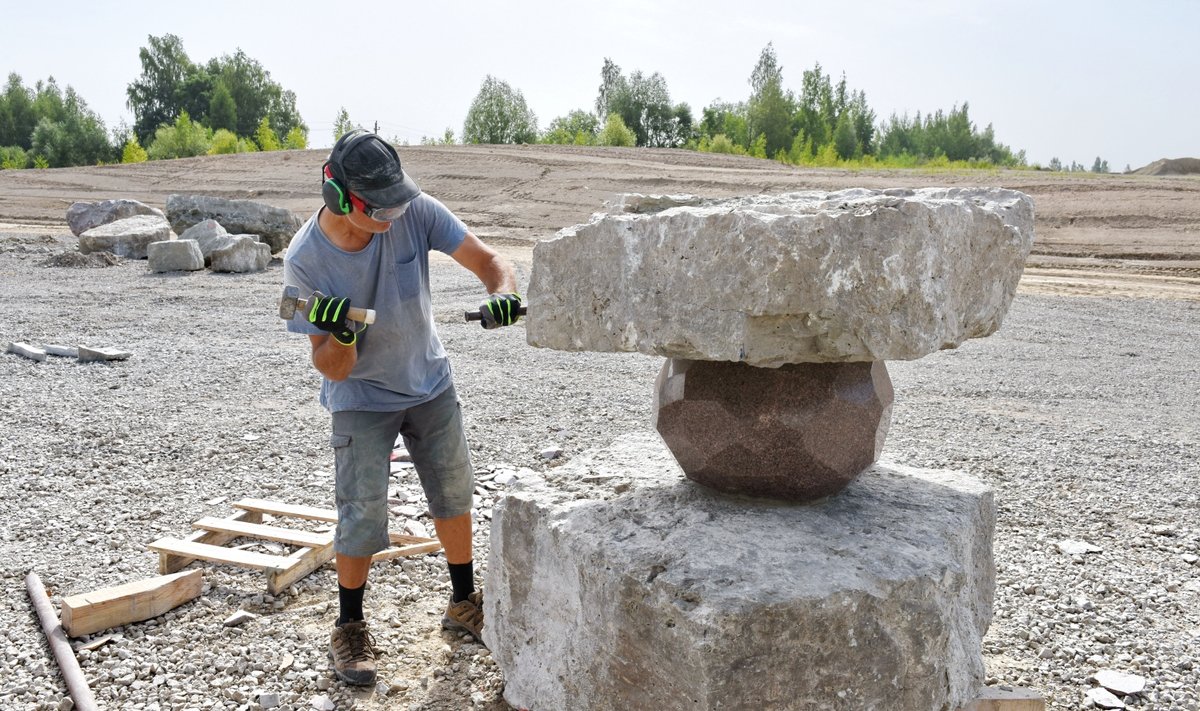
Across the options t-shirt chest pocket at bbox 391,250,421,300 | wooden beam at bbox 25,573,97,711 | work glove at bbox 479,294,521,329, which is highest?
t-shirt chest pocket at bbox 391,250,421,300

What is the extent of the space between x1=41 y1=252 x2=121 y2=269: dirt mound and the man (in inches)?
484

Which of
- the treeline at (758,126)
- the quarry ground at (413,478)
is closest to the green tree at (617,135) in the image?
the treeline at (758,126)

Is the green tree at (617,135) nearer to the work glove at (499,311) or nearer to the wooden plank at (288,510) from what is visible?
the wooden plank at (288,510)

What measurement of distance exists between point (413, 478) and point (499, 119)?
3513 cm

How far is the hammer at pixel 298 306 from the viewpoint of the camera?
277cm

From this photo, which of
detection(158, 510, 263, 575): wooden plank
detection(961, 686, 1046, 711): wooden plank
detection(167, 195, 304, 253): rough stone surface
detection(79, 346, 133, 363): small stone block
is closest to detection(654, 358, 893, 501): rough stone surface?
detection(961, 686, 1046, 711): wooden plank

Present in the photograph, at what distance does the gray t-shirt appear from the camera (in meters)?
3.00

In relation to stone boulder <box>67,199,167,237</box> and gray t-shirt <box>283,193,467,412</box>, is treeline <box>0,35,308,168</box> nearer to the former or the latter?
stone boulder <box>67,199,167,237</box>

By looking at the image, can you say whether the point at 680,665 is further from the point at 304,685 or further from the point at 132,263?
the point at 132,263

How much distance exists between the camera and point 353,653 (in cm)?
319

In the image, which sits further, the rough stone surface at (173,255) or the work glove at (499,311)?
the rough stone surface at (173,255)

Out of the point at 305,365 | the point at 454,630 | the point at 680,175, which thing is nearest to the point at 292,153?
the point at 680,175

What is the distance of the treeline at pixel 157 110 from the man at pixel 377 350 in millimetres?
38984

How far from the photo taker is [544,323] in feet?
8.76
